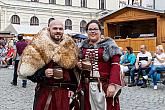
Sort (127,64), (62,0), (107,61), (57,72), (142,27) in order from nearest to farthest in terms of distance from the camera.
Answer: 1. (57,72)
2. (107,61)
3. (127,64)
4. (142,27)
5. (62,0)

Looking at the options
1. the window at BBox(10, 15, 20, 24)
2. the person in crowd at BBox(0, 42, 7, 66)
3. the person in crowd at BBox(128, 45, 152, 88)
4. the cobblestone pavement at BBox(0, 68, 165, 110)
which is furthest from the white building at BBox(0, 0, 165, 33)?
the cobblestone pavement at BBox(0, 68, 165, 110)

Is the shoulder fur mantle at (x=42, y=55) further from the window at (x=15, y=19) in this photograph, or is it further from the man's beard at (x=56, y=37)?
the window at (x=15, y=19)

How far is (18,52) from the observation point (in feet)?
41.2

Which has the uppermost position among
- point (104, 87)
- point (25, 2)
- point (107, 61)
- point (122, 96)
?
point (25, 2)

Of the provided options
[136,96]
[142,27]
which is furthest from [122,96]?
[142,27]

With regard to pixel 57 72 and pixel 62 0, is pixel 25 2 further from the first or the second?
pixel 57 72

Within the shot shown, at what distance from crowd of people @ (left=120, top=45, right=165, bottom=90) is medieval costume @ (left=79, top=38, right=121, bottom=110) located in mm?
A: 7326

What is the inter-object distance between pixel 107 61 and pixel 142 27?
1776cm

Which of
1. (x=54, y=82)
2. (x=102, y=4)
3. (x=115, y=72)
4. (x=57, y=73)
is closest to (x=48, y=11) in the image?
(x=102, y=4)

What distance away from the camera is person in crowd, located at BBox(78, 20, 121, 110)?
4.89 m

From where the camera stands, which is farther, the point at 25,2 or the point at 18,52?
the point at 25,2

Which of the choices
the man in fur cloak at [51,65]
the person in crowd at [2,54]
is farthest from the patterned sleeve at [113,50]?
the person in crowd at [2,54]

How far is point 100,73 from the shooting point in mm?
4953

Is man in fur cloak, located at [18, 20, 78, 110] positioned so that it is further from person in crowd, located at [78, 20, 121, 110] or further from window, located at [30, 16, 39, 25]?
window, located at [30, 16, 39, 25]
